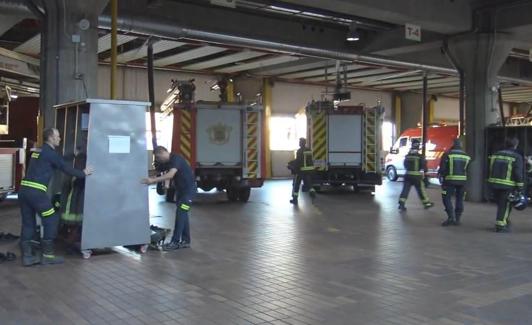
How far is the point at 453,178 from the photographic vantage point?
11.5 meters

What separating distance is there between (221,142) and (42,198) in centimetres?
860

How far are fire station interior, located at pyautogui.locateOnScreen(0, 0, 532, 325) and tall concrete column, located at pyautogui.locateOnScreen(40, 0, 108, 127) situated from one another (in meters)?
0.03

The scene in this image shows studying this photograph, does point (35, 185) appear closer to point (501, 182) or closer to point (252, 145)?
point (501, 182)

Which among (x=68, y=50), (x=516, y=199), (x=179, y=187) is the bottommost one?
(x=516, y=199)

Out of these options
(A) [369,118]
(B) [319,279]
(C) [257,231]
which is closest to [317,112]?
(A) [369,118]

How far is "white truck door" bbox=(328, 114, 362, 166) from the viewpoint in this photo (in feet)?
63.3

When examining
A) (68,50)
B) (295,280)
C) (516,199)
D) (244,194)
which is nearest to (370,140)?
(244,194)

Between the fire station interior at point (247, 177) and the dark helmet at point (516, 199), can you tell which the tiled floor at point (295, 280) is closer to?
A: the fire station interior at point (247, 177)

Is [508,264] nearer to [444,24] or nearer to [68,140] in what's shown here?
[68,140]

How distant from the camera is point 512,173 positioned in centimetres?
1066

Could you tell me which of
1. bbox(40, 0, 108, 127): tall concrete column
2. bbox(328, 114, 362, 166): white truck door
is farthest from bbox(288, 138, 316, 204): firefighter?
bbox(40, 0, 108, 127): tall concrete column

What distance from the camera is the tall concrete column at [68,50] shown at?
9.30 meters

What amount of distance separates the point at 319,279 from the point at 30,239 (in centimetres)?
388

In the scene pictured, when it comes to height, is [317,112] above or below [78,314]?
above
